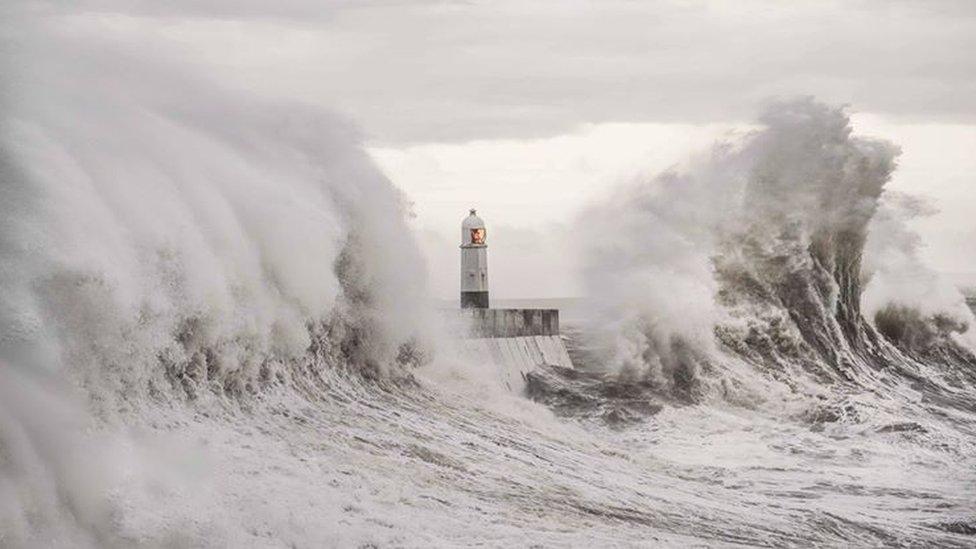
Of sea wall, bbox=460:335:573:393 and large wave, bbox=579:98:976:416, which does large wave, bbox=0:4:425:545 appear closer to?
sea wall, bbox=460:335:573:393

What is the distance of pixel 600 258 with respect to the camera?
61.8 feet

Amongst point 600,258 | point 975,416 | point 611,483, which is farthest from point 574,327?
point 611,483

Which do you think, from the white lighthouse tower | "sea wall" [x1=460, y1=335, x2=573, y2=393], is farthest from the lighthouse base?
"sea wall" [x1=460, y1=335, x2=573, y2=393]

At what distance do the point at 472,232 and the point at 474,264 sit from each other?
0.35 metres

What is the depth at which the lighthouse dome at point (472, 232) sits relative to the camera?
58.2 ft

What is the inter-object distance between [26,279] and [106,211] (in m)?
1.33

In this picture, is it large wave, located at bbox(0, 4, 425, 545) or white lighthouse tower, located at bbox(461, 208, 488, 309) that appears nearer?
large wave, located at bbox(0, 4, 425, 545)

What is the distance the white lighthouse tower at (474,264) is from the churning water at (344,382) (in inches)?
47.9

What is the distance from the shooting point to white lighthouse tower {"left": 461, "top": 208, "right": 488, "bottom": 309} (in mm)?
17625

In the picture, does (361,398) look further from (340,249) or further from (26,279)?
(26,279)

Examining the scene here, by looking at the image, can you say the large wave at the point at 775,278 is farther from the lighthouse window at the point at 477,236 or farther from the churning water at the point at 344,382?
the lighthouse window at the point at 477,236

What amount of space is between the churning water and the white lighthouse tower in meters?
1.22

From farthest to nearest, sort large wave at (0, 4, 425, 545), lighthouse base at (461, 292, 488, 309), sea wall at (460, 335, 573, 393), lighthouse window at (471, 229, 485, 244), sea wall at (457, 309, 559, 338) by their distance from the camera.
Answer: lighthouse window at (471, 229, 485, 244)
lighthouse base at (461, 292, 488, 309)
sea wall at (457, 309, 559, 338)
sea wall at (460, 335, 573, 393)
large wave at (0, 4, 425, 545)

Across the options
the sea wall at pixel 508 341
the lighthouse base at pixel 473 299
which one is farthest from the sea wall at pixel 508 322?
the lighthouse base at pixel 473 299
